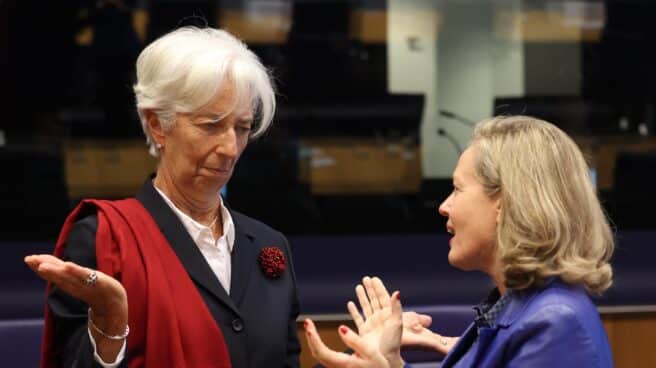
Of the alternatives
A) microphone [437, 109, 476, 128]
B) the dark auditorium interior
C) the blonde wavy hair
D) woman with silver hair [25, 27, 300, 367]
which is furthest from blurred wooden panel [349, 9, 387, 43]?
the blonde wavy hair

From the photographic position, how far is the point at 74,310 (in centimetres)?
220

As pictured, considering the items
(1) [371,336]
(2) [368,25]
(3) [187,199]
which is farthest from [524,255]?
(2) [368,25]

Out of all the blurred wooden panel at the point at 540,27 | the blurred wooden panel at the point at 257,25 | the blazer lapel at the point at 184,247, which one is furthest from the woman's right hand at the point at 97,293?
the blurred wooden panel at the point at 540,27

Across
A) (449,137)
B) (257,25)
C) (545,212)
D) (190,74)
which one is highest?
(190,74)

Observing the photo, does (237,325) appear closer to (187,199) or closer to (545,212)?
(187,199)

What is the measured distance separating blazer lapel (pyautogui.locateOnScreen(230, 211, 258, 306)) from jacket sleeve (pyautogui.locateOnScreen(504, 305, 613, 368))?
634 mm

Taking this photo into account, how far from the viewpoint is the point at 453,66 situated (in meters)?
5.57

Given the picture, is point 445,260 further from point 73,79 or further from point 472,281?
point 73,79

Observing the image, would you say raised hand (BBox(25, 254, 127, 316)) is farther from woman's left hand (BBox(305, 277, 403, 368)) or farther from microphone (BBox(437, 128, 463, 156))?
microphone (BBox(437, 128, 463, 156))

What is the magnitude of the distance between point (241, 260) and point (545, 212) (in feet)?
2.27

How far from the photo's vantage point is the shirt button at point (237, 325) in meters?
2.36

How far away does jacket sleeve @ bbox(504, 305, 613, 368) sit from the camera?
200 cm

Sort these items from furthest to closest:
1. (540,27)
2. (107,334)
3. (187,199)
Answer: (540,27)
(187,199)
(107,334)

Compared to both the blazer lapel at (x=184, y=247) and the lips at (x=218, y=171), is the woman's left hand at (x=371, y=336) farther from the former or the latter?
the lips at (x=218, y=171)
